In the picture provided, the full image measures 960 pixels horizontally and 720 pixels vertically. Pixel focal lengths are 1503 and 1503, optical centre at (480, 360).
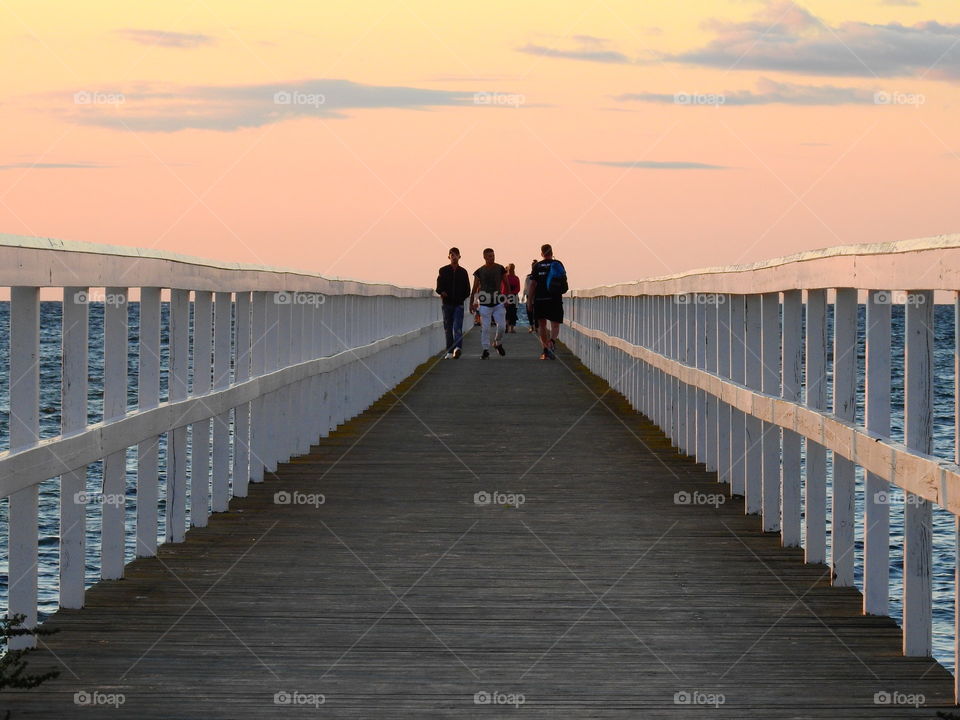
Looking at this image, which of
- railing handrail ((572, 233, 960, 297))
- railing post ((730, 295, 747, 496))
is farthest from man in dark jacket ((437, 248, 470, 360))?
railing post ((730, 295, 747, 496))

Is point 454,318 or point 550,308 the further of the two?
point 454,318

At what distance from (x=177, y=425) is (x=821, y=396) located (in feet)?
11.4

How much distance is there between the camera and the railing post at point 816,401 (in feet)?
25.4

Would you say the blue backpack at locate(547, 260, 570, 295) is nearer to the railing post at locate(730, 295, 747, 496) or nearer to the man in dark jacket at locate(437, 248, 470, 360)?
the man in dark jacket at locate(437, 248, 470, 360)

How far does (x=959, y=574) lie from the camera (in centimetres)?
551

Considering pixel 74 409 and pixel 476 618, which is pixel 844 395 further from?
pixel 74 409

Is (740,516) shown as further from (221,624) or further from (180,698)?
(180,698)

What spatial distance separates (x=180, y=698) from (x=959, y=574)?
2920 millimetres

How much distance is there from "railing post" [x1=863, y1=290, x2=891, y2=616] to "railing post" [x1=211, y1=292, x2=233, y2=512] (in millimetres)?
3562

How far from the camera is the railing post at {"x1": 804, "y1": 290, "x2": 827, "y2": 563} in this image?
775 cm

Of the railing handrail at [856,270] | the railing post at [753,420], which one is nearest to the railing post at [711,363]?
the railing handrail at [856,270]

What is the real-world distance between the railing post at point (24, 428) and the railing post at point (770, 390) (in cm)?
451

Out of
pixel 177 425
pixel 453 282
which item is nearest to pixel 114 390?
pixel 177 425

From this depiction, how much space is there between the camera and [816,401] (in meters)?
7.82
